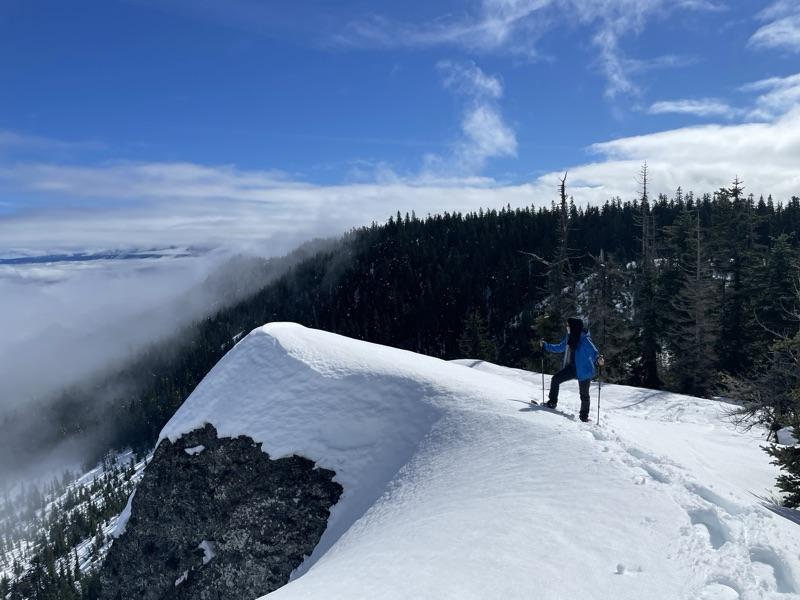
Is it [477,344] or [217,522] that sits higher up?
[217,522]

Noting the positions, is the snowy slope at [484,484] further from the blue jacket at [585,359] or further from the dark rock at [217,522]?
the blue jacket at [585,359]

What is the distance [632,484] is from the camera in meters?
7.63

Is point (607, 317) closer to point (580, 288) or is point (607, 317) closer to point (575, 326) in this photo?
point (575, 326)

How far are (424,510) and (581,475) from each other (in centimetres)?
270

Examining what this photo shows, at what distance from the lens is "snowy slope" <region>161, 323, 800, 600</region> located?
5.70m

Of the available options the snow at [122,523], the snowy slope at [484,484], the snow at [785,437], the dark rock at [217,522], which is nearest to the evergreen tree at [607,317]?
the snow at [785,437]

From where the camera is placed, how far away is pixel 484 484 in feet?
27.5

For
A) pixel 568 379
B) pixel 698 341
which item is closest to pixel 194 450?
pixel 568 379

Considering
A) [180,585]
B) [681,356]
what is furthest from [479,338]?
[180,585]

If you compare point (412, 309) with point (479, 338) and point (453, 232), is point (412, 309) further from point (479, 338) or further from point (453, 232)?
point (479, 338)

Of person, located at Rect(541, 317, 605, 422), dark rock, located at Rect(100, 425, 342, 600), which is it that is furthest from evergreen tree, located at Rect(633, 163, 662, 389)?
dark rock, located at Rect(100, 425, 342, 600)

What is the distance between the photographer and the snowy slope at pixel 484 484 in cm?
570

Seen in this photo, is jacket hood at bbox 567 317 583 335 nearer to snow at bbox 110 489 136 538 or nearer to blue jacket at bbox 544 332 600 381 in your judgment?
blue jacket at bbox 544 332 600 381

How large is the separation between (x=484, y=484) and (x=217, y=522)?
8.43 m
